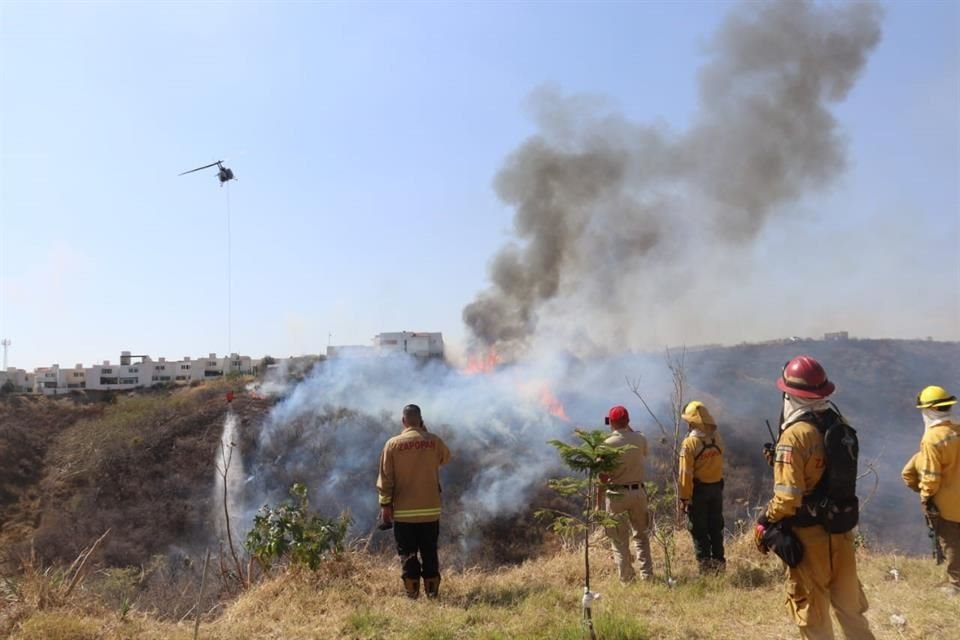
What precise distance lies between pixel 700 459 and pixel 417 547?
283 centimetres

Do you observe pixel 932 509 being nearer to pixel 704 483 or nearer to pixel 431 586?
pixel 704 483

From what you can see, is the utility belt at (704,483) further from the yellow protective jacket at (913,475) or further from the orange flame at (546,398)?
the orange flame at (546,398)

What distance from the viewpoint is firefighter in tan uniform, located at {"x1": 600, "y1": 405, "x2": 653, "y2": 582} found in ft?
21.3

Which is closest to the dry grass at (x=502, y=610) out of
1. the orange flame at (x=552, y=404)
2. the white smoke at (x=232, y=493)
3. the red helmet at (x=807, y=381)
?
the red helmet at (x=807, y=381)

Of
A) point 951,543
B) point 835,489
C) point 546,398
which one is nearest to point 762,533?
point 835,489

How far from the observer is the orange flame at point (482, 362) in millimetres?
33812

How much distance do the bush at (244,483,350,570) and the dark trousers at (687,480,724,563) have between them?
11.3 ft

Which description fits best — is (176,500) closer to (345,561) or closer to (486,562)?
(486,562)

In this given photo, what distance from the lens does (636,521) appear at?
6547mm

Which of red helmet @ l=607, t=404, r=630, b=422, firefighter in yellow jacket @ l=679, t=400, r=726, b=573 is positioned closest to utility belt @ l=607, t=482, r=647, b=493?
firefighter in yellow jacket @ l=679, t=400, r=726, b=573

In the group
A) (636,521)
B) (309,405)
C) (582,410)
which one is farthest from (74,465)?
(636,521)

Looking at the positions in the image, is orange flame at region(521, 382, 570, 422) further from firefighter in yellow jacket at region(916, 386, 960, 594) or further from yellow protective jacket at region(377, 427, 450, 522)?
firefighter in yellow jacket at region(916, 386, 960, 594)

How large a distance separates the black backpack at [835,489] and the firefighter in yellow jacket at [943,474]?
239cm

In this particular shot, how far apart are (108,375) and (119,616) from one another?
2313 inches
